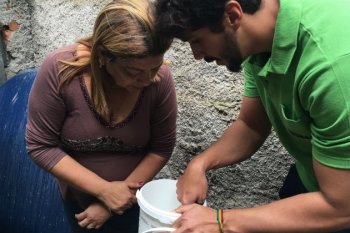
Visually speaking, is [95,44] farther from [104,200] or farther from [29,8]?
[29,8]

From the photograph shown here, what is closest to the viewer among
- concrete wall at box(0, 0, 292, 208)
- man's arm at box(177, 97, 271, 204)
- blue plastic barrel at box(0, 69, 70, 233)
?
man's arm at box(177, 97, 271, 204)

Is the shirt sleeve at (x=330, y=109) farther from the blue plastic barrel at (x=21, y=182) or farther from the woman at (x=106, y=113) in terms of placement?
the blue plastic barrel at (x=21, y=182)

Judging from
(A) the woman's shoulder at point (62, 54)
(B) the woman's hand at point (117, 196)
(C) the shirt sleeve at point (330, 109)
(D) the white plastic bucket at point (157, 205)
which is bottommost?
(B) the woman's hand at point (117, 196)

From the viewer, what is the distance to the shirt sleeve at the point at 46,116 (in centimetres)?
150

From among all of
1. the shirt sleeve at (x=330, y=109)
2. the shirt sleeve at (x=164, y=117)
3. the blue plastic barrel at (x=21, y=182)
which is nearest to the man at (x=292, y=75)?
the shirt sleeve at (x=330, y=109)

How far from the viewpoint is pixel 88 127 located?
1.56m

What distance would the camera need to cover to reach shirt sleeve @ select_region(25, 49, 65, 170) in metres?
1.50

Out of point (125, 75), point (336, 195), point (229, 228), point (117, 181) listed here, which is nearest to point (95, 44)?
point (125, 75)

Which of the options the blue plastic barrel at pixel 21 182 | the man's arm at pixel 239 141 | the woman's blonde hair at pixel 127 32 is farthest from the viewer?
the blue plastic barrel at pixel 21 182

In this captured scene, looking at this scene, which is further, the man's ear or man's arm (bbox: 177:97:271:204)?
man's arm (bbox: 177:97:271:204)

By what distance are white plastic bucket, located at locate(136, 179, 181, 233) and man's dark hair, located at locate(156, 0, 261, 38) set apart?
483mm

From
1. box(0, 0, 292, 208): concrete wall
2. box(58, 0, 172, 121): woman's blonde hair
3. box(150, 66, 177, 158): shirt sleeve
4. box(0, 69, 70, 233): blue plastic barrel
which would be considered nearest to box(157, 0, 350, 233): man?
box(58, 0, 172, 121): woman's blonde hair

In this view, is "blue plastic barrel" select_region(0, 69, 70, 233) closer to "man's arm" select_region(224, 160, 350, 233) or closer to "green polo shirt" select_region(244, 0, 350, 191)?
"man's arm" select_region(224, 160, 350, 233)

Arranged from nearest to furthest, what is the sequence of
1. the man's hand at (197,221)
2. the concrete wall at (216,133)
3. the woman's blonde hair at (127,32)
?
the man's hand at (197,221) < the woman's blonde hair at (127,32) < the concrete wall at (216,133)
